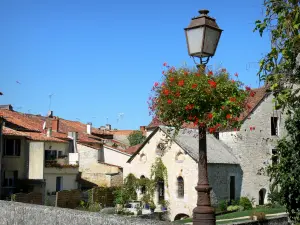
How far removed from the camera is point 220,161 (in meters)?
34.1

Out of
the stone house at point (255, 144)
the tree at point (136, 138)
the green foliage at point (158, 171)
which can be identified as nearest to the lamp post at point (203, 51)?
the green foliage at point (158, 171)

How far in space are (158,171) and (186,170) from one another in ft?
9.46

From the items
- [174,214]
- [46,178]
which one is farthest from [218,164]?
[46,178]

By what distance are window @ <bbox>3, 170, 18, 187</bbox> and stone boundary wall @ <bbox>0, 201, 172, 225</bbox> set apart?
27.3 meters

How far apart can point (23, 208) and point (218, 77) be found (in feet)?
20.3

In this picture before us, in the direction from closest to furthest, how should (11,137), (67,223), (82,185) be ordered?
1. (67,223)
2. (11,137)
3. (82,185)

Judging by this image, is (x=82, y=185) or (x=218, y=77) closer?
(x=218, y=77)

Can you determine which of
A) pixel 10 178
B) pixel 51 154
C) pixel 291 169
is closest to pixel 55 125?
pixel 51 154

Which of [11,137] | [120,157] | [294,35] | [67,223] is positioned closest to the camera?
[294,35]

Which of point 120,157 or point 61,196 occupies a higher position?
point 120,157

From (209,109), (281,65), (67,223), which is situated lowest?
(67,223)

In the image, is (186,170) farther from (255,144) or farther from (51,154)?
(51,154)

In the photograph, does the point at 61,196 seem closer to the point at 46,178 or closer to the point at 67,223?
the point at 46,178

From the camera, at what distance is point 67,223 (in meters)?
10.0
